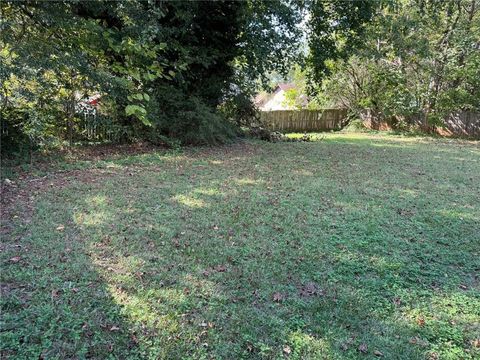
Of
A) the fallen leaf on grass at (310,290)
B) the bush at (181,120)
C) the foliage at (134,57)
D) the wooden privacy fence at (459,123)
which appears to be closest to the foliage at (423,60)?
the wooden privacy fence at (459,123)

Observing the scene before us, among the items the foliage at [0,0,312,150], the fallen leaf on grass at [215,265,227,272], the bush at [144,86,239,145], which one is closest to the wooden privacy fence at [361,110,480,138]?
the foliage at [0,0,312,150]

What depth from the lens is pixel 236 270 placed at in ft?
9.32

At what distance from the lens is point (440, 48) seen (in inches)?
528

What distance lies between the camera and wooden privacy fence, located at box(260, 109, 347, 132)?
59.0 feet

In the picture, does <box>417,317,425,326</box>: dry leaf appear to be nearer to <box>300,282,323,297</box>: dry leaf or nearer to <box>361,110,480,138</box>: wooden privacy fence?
<box>300,282,323,297</box>: dry leaf

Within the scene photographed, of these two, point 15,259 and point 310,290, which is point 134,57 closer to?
point 15,259

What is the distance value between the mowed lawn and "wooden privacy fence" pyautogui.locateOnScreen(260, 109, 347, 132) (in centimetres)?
1298

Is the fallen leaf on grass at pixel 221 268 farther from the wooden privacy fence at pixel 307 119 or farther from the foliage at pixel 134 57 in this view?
the wooden privacy fence at pixel 307 119

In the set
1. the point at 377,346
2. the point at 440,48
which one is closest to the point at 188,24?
the point at 377,346

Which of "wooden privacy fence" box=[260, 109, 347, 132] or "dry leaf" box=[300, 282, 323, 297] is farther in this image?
"wooden privacy fence" box=[260, 109, 347, 132]

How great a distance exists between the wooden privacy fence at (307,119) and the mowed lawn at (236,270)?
12985mm

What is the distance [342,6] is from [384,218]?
23.8ft

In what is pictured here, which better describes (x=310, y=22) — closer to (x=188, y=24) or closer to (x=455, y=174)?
(x=188, y=24)

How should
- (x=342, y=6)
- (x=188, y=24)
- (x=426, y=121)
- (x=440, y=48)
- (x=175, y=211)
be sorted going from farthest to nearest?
(x=426, y=121)
(x=440, y=48)
(x=342, y=6)
(x=188, y=24)
(x=175, y=211)
